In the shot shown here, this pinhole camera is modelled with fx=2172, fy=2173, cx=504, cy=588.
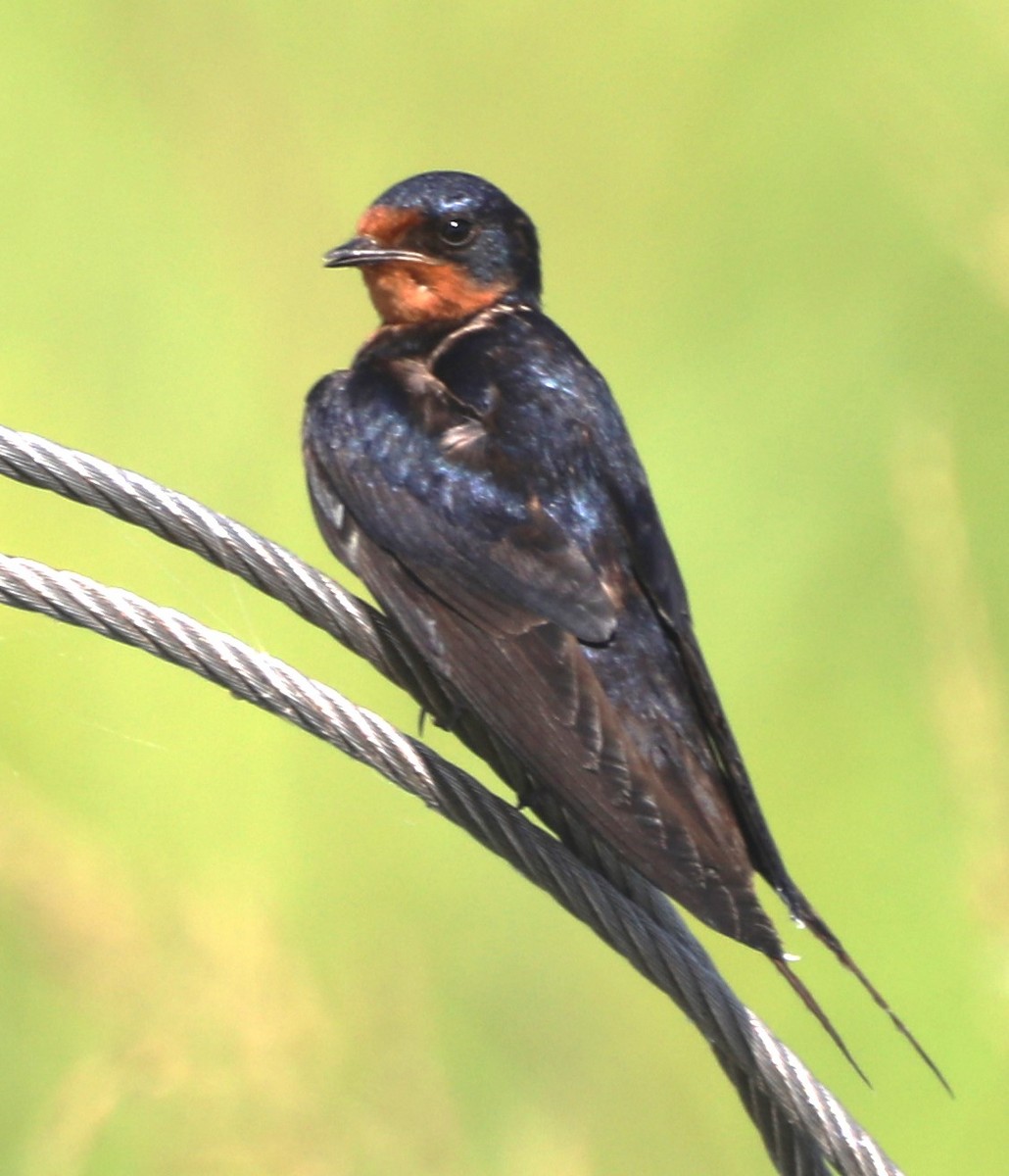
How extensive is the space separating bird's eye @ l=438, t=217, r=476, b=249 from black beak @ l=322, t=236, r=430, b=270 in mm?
49

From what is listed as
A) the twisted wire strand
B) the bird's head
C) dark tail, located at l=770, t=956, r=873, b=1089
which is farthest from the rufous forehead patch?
dark tail, located at l=770, t=956, r=873, b=1089

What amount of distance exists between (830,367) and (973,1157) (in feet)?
3.70

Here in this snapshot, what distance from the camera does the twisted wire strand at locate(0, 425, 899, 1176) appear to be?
1.46 m

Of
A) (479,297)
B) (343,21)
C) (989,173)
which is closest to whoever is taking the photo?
(479,297)

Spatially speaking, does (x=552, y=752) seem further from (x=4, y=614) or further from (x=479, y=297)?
(x=4, y=614)

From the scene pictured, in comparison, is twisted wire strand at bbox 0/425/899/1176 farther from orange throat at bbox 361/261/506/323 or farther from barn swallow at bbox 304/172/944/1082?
Answer: orange throat at bbox 361/261/506/323

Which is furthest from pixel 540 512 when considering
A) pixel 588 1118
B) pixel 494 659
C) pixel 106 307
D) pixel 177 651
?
pixel 106 307

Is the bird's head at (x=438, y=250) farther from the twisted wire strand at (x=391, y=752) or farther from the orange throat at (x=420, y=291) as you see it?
the twisted wire strand at (x=391, y=752)

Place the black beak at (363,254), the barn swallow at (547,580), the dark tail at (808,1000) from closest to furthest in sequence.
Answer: the dark tail at (808,1000) → the barn swallow at (547,580) → the black beak at (363,254)

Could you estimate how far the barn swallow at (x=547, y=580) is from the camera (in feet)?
5.68

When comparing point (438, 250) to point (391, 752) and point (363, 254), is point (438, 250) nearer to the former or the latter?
point (363, 254)

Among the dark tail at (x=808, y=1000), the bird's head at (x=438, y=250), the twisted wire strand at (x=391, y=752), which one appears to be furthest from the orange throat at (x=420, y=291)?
the dark tail at (x=808, y=1000)

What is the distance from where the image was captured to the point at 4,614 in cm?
280

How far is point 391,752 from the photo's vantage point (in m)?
1.56
